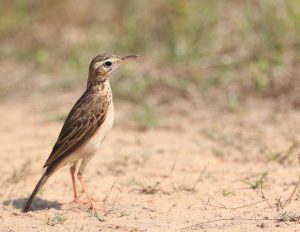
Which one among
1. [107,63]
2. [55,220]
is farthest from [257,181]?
→ [55,220]

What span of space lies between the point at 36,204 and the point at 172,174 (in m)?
1.61

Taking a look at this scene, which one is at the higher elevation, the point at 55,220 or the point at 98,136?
the point at 98,136

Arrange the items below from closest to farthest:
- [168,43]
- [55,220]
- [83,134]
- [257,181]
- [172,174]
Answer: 1. [55,220]
2. [83,134]
3. [257,181]
4. [172,174]
5. [168,43]

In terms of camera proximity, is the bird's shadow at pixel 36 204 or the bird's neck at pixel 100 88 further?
the bird's neck at pixel 100 88

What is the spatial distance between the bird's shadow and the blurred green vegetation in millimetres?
3607

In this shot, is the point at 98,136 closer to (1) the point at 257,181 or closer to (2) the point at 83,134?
(2) the point at 83,134

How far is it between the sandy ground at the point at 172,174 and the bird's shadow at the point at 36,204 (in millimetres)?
10

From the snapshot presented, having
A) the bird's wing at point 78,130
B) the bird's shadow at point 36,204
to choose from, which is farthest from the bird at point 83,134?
the bird's shadow at point 36,204

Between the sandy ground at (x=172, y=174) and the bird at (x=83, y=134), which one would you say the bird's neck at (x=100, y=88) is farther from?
the sandy ground at (x=172, y=174)

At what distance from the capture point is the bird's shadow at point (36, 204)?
7078mm

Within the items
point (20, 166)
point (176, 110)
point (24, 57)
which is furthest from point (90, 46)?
point (20, 166)

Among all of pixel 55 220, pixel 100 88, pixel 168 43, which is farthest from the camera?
pixel 168 43

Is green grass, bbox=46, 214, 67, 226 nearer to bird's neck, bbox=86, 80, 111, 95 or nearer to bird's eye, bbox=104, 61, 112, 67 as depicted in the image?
bird's neck, bbox=86, 80, 111, 95

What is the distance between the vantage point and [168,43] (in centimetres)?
1173
